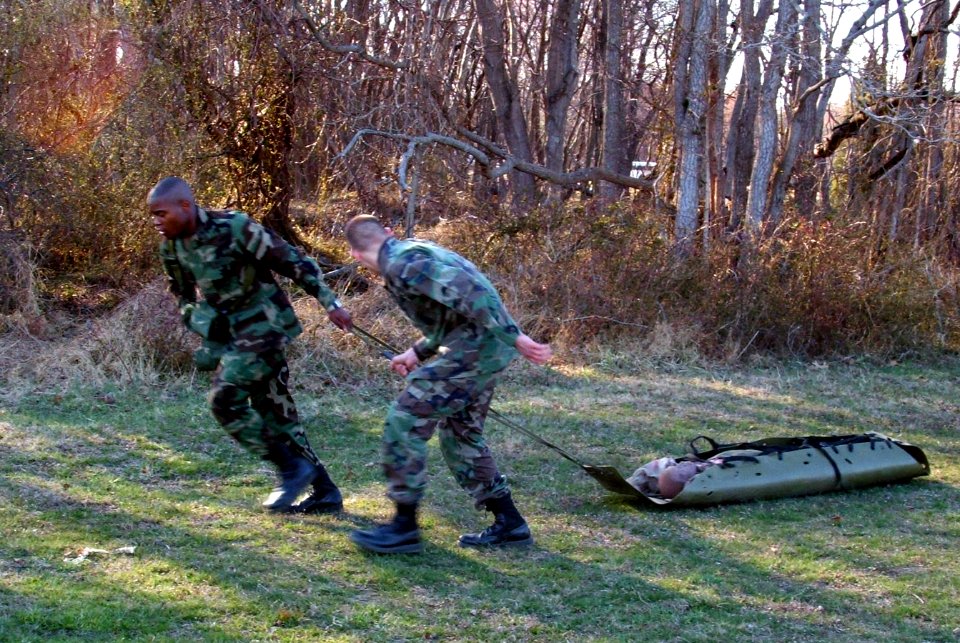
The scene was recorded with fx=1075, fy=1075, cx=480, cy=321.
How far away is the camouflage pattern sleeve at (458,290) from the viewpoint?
4.82 m

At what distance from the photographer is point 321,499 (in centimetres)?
588

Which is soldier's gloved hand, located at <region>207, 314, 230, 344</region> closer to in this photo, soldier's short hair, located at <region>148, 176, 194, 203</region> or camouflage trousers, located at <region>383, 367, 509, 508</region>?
soldier's short hair, located at <region>148, 176, 194, 203</region>

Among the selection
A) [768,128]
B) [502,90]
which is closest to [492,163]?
[502,90]

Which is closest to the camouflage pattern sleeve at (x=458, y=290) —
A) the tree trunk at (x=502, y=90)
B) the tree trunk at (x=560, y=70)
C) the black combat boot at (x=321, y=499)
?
the black combat boot at (x=321, y=499)

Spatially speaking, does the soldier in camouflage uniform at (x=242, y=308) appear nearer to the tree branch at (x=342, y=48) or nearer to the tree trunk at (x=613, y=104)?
the tree branch at (x=342, y=48)

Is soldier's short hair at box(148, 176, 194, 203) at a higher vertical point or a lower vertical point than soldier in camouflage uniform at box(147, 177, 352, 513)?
higher

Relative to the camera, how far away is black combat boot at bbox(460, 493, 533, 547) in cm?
545

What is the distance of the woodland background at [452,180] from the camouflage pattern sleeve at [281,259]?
4.08 meters

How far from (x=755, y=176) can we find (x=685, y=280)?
7.85 feet

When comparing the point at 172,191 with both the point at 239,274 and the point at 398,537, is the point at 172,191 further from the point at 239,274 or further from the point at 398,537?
the point at 398,537

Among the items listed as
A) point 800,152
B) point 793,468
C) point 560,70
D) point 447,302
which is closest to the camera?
point 447,302

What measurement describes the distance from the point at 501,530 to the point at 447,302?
A: 4.40ft

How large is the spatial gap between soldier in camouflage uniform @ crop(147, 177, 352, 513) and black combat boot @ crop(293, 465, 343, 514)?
0.09m

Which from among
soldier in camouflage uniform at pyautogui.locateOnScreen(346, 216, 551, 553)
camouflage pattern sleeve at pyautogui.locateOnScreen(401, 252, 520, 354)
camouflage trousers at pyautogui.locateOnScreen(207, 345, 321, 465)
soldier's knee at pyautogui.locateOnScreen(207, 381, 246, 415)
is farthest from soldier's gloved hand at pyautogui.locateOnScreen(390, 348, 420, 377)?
soldier's knee at pyautogui.locateOnScreen(207, 381, 246, 415)
